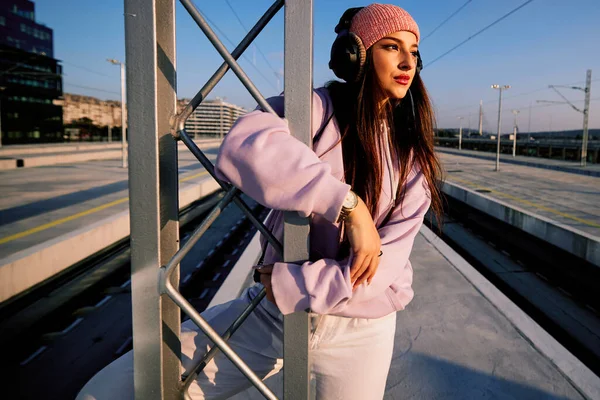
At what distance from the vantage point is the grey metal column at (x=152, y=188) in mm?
1176

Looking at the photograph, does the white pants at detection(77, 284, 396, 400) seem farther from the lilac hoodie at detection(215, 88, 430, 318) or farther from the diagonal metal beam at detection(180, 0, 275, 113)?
the diagonal metal beam at detection(180, 0, 275, 113)

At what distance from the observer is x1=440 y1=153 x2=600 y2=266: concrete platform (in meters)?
8.42

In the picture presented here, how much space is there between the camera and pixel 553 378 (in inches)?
111

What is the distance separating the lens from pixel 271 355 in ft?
4.42

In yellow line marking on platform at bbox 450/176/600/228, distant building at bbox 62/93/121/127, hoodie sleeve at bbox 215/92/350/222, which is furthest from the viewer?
distant building at bbox 62/93/121/127

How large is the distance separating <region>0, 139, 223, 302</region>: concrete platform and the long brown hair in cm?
567

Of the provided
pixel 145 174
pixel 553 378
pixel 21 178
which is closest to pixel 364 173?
pixel 145 174

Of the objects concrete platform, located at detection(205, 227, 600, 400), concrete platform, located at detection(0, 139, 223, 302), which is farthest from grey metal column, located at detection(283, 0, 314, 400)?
concrete platform, located at detection(0, 139, 223, 302)

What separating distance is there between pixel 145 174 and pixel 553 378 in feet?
9.06

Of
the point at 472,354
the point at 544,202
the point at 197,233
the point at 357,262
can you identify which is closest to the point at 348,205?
the point at 357,262

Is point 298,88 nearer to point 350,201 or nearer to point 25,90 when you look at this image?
point 350,201

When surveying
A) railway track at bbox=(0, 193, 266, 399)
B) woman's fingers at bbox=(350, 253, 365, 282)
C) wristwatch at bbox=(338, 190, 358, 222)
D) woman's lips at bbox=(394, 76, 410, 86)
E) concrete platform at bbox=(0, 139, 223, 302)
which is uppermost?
woman's lips at bbox=(394, 76, 410, 86)

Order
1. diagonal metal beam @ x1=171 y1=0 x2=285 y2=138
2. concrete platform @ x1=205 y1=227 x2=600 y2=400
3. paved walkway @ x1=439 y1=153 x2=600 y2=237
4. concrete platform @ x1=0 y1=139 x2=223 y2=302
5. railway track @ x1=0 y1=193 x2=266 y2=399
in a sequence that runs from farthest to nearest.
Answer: paved walkway @ x1=439 y1=153 x2=600 y2=237, concrete platform @ x1=0 y1=139 x2=223 y2=302, railway track @ x1=0 y1=193 x2=266 y2=399, concrete platform @ x1=205 y1=227 x2=600 y2=400, diagonal metal beam @ x1=171 y1=0 x2=285 y2=138

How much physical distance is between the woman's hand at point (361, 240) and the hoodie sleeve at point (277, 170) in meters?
0.09
